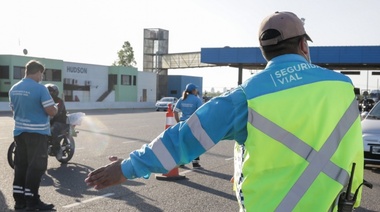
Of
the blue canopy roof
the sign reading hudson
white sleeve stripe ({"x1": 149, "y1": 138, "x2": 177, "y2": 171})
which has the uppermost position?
the blue canopy roof

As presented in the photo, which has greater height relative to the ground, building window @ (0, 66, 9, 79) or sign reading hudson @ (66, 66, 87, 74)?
sign reading hudson @ (66, 66, 87, 74)

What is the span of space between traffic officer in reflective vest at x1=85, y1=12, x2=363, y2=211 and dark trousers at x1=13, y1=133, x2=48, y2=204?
14.2ft

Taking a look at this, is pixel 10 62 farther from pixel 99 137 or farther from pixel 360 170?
pixel 360 170

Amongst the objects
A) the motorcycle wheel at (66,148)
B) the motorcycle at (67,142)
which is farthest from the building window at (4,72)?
the motorcycle wheel at (66,148)

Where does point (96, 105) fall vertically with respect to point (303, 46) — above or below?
below

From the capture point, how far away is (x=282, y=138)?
187 cm

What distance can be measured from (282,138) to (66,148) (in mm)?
8494

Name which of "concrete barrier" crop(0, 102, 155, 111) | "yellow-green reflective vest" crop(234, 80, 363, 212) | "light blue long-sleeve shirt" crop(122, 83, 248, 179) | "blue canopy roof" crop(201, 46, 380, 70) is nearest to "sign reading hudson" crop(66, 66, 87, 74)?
"concrete barrier" crop(0, 102, 155, 111)

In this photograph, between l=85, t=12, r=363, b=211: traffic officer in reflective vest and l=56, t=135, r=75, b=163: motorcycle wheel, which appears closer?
l=85, t=12, r=363, b=211: traffic officer in reflective vest

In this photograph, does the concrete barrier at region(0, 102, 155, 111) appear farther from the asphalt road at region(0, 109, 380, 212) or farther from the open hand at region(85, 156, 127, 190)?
the open hand at region(85, 156, 127, 190)

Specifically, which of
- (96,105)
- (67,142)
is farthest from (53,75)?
(67,142)

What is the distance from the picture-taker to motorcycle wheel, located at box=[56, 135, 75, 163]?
31.4ft

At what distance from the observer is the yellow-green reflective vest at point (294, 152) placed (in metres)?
1.86

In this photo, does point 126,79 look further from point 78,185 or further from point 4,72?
point 78,185
